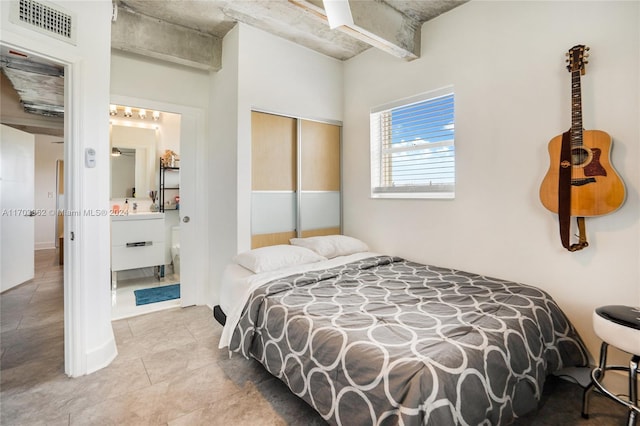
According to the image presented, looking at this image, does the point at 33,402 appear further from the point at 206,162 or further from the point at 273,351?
the point at 206,162

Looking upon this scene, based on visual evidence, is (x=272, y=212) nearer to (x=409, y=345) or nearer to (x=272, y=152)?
(x=272, y=152)

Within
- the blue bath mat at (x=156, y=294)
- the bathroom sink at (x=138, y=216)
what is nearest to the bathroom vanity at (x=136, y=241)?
the bathroom sink at (x=138, y=216)

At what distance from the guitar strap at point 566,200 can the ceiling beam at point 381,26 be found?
1.52 meters

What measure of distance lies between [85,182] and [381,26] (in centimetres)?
256

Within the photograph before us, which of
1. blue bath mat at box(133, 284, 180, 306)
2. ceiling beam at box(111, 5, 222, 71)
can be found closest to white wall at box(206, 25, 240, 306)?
ceiling beam at box(111, 5, 222, 71)

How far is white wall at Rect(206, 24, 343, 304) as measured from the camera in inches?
116

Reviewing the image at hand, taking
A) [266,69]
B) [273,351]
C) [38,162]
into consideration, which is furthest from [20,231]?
[273,351]

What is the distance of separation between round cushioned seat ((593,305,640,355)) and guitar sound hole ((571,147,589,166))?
2.96ft

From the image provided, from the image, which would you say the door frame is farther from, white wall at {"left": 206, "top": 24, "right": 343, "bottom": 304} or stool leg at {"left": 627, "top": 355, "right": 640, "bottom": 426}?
stool leg at {"left": 627, "top": 355, "right": 640, "bottom": 426}

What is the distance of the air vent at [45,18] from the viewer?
1.85 m

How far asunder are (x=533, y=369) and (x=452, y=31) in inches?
104

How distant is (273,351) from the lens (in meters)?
1.80

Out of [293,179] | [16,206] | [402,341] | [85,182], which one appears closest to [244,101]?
[293,179]

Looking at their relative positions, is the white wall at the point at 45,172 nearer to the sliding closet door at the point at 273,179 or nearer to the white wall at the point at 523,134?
the sliding closet door at the point at 273,179
